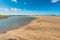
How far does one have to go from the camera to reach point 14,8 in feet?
20.2

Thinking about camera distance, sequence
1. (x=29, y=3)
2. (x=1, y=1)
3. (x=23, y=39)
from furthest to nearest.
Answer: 1. (x=29, y=3)
2. (x=1, y=1)
3. (x=23, y=39)

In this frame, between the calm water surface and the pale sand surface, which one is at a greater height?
the pale sand surface

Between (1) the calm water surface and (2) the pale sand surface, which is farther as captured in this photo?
(1) the calm water surface

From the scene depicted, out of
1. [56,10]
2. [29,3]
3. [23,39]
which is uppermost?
[29,3]

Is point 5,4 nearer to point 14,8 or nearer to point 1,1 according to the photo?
point 1,1

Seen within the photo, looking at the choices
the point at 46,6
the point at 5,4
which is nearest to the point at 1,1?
the point at 5,4

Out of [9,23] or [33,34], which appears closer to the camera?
[33,34]

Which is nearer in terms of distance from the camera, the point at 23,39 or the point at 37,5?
the point at 23,39

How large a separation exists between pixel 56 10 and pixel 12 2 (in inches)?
102

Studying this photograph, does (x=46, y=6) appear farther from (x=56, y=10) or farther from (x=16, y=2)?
(x=16, y=2)

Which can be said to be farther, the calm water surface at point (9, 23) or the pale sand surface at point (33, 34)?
the calm water surface at point (9, 23)

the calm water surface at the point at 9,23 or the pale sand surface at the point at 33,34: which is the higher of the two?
the pale sand surface at the point at 33,34

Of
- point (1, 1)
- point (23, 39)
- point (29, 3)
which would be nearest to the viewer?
point (23, 39)

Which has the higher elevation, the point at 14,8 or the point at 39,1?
the point at 39,1
